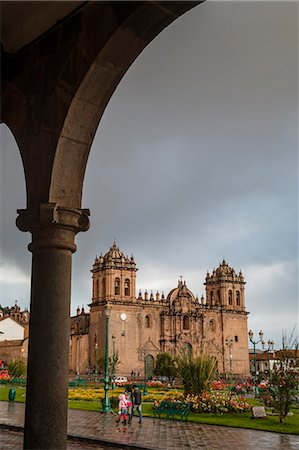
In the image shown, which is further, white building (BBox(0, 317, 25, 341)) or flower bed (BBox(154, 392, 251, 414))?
white building (BBox(0, 317, 25, 341))

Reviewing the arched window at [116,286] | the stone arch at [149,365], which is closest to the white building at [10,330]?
the arched window at [116,286]

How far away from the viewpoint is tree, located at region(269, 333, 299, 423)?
1245 cm

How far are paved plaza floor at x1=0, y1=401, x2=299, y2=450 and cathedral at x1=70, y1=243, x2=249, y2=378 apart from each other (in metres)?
32.9

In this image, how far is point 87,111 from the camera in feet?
13.9

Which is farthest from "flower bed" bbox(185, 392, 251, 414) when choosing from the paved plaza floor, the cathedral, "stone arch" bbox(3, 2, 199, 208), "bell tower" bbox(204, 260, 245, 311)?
"bell tower" bbox(204, 260, 245, 311)

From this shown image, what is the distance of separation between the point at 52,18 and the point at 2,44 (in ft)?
2.12

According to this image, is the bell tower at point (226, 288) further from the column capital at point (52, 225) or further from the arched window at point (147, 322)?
the column capital at point (52, 225)

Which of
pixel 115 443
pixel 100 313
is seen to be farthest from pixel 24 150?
pixel 100 313

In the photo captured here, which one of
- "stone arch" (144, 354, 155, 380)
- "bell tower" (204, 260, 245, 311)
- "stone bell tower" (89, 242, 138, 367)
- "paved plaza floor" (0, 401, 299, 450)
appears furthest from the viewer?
"bell tower" (204, 260, 245, 311)

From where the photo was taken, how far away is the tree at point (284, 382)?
40.8 ft

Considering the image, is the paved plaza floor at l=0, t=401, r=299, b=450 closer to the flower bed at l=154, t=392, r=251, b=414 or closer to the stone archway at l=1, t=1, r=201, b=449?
the flower bed at l=154, t=392, r=251, b=414

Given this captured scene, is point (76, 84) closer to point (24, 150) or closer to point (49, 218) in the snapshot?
point (24, 150)

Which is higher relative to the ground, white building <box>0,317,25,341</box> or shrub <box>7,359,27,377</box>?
white building <box>0,317,25,341</box>

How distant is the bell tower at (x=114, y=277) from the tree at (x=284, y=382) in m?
37.7
